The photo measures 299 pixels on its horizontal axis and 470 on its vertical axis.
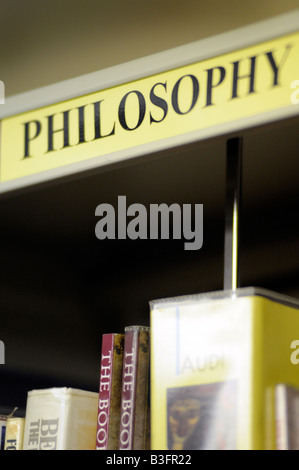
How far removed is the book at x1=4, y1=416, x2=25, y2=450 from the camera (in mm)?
1382

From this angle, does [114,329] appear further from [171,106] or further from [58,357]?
[171,106]

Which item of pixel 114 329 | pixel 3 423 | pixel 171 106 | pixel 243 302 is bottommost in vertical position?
pixel 3 423

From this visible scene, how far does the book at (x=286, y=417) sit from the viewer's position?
40.8 inches

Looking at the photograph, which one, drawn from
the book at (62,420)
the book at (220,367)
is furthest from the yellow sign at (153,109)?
the book at (62,420)

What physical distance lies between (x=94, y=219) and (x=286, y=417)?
69cm

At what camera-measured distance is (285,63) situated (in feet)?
3.89

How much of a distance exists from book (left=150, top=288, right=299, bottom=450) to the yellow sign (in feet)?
1.05

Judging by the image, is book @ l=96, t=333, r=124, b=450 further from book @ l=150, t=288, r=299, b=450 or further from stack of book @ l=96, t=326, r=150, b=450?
book @ l=150, t=288, r=299, b=450

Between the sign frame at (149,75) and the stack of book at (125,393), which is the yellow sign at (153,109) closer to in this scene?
the sign frame at (149,75)

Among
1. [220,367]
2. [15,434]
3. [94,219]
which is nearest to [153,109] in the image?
[94,219]

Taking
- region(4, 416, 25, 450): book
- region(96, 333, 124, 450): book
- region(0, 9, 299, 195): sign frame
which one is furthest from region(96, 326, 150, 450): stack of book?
region(0, 9, 299, 195): sign frame

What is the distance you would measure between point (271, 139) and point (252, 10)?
506 mm

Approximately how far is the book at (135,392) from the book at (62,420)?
12cm

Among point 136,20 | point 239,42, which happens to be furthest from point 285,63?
point 136,20
